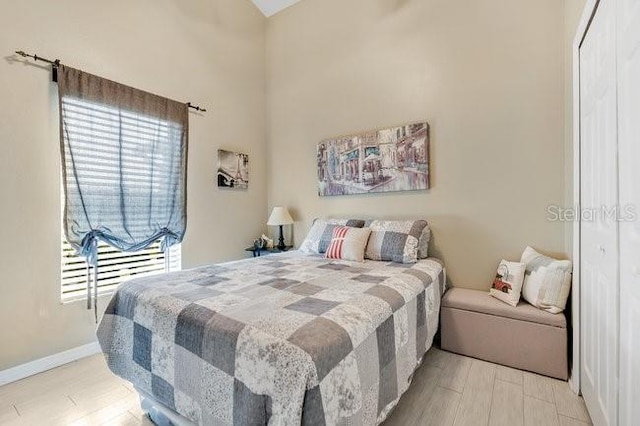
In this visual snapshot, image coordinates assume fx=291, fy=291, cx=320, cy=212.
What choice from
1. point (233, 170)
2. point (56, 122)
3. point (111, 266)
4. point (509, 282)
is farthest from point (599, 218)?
point (56, 122)

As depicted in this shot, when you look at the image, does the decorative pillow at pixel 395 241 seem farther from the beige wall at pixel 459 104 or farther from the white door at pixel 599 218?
the white door at pixel 599 218

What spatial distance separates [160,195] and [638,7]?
3.16m

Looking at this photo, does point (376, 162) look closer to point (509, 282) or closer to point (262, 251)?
point (509, 282)

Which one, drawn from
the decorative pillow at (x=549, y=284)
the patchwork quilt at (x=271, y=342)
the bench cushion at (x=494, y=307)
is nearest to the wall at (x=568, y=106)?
the decorative pillow at (x=549, y=284)

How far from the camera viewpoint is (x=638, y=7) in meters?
0.92

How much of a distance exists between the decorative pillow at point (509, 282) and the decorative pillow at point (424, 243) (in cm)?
57

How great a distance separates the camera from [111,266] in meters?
2.51

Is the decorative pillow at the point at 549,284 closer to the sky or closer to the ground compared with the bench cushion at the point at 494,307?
closer to the sky

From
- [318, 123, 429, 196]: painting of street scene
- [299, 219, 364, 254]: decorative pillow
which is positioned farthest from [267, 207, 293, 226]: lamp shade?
[299, 219, 364, 254]: decorative pillow

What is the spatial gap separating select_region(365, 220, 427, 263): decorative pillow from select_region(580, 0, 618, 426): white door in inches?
41.3

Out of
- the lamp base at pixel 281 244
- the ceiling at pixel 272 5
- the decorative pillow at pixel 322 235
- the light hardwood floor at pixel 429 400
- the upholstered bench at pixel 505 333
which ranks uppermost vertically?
the ceiling at pixel 272 5

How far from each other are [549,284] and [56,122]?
373cm

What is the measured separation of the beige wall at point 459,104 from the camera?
7.43 feet

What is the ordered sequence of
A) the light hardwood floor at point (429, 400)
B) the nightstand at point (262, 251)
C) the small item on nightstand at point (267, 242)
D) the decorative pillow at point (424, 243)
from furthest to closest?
the small item on nightstand at point (267, 242) < the nightstand at point (262, 251) < the decorative pillow at point (424, 243) < the light hardwood floor at point (429, 400)
